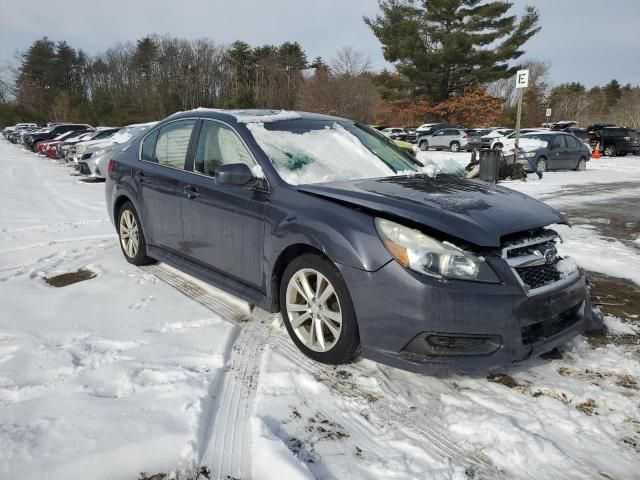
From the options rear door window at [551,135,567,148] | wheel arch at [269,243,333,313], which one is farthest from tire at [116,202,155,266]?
rear door window at [551,135,567,148]

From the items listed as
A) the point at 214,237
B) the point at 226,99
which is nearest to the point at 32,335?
the point at 214,237

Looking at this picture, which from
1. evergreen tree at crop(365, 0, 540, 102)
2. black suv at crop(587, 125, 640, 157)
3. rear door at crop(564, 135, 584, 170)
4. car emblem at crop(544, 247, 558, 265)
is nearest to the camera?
car emblem at crop(544, 247, 558, 265)

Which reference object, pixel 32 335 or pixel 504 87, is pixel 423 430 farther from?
pixel 504 87

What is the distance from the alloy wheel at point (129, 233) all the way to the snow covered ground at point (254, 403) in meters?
0.80

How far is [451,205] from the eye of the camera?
2816 millimetres

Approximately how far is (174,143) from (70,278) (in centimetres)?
164

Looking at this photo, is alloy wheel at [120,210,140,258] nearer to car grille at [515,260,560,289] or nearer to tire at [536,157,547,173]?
car grille at [515,260,560,289]

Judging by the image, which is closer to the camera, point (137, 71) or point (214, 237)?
point (214, 237)

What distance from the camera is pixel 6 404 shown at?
2494 mm

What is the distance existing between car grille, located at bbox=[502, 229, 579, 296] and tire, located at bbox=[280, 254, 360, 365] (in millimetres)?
902

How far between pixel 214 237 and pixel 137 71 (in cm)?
7321

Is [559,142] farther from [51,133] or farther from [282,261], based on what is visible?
[51,133]

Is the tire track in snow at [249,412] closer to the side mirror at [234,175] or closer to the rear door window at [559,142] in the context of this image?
the side mirror at [234,175]

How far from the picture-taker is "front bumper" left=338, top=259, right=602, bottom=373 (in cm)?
245
